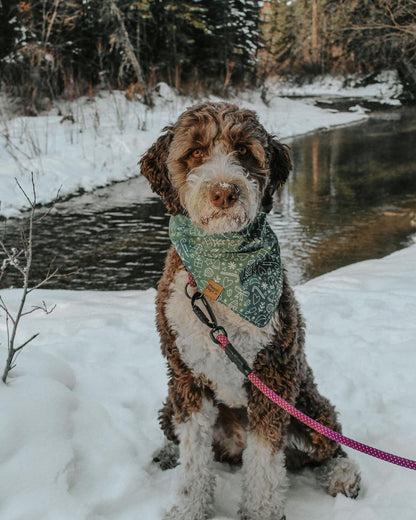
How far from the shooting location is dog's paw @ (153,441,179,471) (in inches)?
107

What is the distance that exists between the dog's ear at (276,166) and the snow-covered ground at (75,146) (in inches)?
181

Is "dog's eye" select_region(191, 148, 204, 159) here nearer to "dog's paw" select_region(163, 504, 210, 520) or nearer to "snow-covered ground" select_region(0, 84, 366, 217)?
"dog's paw" select_region(163, 504, 210, 520)

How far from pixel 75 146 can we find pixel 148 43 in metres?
12.3

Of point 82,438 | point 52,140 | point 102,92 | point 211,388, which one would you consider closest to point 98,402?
point 82,438

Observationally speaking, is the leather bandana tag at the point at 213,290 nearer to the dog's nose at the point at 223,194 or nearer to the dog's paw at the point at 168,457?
the dog's nose at the point at 223,194

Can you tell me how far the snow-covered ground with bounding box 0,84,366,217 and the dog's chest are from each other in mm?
4985

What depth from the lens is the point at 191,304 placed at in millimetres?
2262

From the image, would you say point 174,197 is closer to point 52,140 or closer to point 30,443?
point 30,443

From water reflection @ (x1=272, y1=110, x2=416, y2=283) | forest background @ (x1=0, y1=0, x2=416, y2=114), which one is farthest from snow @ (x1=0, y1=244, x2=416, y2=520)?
forest background @ (x1=0, y1=0, x2=416, y2=114)

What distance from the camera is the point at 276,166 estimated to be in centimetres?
241

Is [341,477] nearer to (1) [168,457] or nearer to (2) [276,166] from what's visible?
(1) [168,457]

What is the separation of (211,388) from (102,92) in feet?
69.9

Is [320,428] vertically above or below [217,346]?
below

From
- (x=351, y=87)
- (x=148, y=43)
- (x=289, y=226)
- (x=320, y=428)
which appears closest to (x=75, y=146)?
(x=289, y=226)
